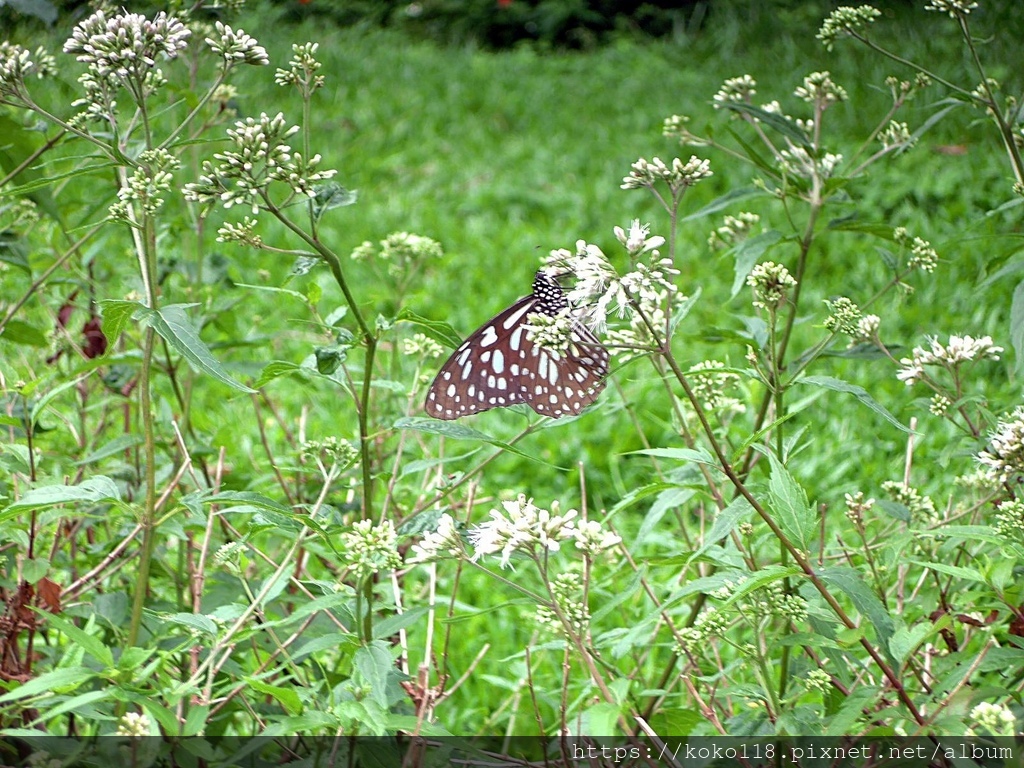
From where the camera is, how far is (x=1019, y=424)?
4.62 ft

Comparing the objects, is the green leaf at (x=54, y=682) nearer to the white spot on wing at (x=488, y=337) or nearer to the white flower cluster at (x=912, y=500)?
the white spot on wing at (x=488, y=337)

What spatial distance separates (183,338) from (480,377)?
2.61 ft

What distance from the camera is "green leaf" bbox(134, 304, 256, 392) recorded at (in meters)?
1.37

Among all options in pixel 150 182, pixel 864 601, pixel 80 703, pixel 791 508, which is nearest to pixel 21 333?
pixel 150 182

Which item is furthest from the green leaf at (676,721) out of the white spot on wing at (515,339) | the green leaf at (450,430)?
the white spot on wing at (515,339)

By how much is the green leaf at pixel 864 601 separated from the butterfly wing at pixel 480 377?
0.79 m

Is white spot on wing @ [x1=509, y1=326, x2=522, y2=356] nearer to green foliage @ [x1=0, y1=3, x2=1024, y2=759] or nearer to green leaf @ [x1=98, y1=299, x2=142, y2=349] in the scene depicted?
green foliage @ [x1=0, y1=3, x2=1024, y2=759]

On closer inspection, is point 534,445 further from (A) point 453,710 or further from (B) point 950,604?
(B) point 950,604

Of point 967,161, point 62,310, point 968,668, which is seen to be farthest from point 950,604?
point 967,161

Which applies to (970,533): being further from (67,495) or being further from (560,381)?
(67,495)

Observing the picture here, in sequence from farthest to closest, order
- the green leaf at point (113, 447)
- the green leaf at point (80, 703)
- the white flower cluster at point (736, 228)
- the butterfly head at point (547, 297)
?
1. the white flower cluster at point (736, 228)
2. the butterfly head at point (547, 297)
3. the green leaf at point (113, 447)
4. the green leaf at point (80, 703)

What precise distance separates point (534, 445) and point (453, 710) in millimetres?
1555

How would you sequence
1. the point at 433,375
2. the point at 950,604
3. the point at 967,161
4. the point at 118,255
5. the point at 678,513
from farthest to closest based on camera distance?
1. the point at 967,161
2. the point at 118,255
3. the point at 678,513
4. the point at 433,375
5. the point at 950,604

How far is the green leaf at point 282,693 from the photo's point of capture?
1298mm
